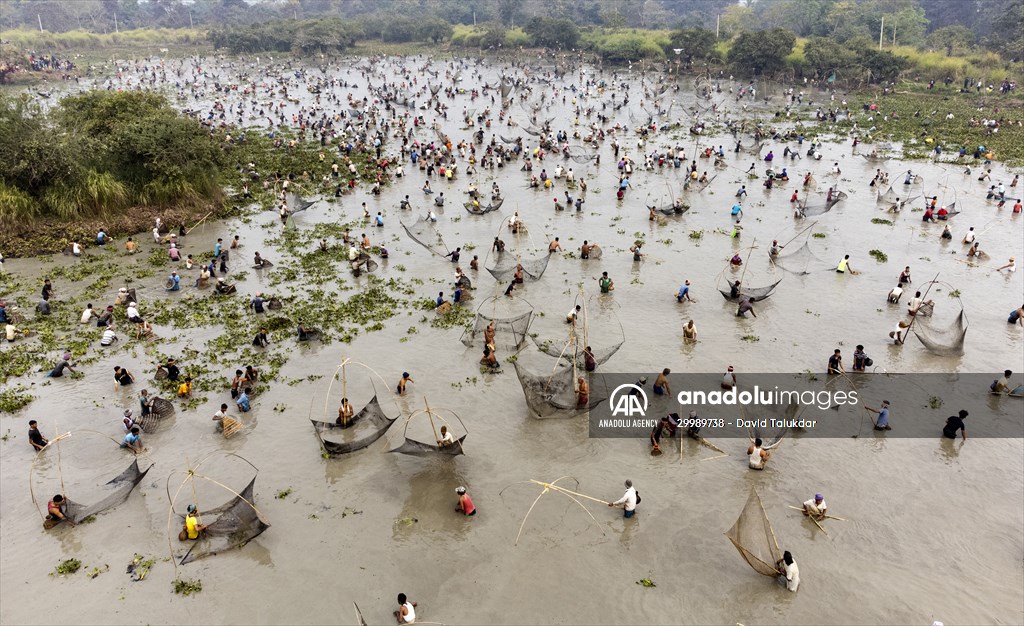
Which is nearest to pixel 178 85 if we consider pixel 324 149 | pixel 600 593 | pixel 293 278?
pixel 324 149

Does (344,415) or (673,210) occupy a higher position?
(673,210)

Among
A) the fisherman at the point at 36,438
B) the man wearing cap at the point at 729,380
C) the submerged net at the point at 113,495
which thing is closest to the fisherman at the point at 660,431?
the man wearing cap at the point at 729,380

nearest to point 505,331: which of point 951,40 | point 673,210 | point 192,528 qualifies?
point 192,528

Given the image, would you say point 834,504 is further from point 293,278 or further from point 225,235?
point 225,235

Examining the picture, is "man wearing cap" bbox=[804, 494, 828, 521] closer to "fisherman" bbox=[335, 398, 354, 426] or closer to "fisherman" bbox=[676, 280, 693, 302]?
"fisherman" bbox=[676, 280, 693, 302]

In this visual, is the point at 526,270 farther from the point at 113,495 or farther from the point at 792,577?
the point at 113,495

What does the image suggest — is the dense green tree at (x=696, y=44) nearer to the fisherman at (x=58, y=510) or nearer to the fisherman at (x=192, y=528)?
the fisherman at (x=192, y=528)

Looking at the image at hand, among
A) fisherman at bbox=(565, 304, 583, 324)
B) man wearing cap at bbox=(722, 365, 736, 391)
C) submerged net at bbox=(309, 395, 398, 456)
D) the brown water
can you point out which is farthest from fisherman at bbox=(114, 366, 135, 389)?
man wearing cap at bbox=(722, 365, 736, 391)
